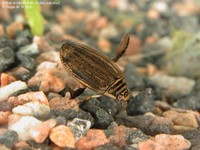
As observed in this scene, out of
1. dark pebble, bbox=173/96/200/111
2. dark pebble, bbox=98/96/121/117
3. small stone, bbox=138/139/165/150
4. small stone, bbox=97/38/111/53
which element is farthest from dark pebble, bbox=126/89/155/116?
small stone, bbox=97/38/111/53

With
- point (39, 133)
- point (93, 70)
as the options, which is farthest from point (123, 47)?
point (39, 133)

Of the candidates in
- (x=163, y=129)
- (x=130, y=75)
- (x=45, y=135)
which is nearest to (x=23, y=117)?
(x=45, y=135)

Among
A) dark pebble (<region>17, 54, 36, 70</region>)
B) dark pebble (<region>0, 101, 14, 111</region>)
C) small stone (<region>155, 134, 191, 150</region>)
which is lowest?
small stone (<region>155, 134, 191, 150</region>)

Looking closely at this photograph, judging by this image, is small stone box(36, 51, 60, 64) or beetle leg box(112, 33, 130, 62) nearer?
beetle leg box(112, 33, 130, 62)

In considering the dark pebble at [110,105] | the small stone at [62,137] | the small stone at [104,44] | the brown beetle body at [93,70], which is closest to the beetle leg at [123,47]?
the brown beetle body at [93,70]

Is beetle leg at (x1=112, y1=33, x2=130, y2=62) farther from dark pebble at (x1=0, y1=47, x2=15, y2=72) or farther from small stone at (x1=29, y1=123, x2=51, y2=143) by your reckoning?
small stone at (x1=29, y1=123, x2=51, y2=143)

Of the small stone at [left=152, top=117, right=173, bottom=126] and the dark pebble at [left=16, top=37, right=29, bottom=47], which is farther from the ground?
the dark pebble at [left=16, top=37, right=29, bottom=47]

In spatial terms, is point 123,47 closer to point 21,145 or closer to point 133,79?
point 133,79
